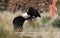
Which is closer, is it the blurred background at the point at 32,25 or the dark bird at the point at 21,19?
the blurred background at the point at 32,25

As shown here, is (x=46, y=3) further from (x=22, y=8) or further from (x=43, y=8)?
(x=22, y=8)

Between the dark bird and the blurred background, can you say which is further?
the dark bird

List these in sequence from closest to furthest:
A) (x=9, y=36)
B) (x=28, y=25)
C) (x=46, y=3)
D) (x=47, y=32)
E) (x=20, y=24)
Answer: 1. (x=9, y=36)
2. (x=47, y=32)
3. (x=20, y=24)
4. (x=28, y=25)
5. (x=46, y=3)

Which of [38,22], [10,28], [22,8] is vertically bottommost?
[22,8]

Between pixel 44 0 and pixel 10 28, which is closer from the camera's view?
pixel 10 28

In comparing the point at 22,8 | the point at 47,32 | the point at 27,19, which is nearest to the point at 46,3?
the point at 22,8

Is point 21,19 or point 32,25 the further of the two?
point 32,25

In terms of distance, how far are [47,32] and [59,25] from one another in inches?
66.4

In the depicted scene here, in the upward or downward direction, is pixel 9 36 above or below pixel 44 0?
above

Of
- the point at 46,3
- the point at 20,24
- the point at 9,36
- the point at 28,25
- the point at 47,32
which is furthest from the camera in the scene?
the point at 46,3

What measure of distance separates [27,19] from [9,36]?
1.81 metres

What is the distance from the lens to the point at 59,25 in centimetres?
958

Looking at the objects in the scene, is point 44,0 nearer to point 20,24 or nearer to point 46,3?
point 46,3

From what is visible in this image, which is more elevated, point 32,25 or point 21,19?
point 21,19
